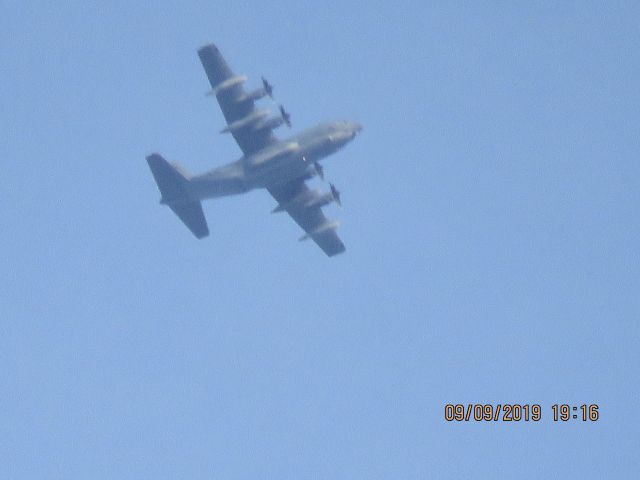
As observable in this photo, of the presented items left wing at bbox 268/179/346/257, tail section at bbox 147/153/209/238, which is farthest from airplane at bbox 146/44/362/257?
left wing at bbox 268/179/346/257

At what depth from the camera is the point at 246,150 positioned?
67.6m

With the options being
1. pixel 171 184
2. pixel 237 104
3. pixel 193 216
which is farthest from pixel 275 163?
pixel 193 216

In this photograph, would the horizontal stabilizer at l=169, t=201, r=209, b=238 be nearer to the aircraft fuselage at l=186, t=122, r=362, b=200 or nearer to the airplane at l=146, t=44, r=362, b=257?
the airplane at l=146, t=44, r=362, b=257

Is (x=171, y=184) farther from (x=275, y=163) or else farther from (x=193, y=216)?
(x=275, y=163)

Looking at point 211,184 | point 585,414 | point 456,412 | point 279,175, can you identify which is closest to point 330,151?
point 279,175

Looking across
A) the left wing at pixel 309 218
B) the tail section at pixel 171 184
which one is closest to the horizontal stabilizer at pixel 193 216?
the tail section at pixel 171 184

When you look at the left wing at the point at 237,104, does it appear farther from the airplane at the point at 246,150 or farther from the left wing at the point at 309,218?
the left wing at the point at 309,218

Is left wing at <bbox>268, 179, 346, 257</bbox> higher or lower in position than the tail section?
lower

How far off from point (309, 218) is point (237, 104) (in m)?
9.72

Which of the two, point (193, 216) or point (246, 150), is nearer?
point (246, 150)

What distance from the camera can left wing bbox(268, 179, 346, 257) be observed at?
71.0 metres

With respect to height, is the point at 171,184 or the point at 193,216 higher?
the point at 171,184

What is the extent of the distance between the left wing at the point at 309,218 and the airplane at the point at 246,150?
2.60m

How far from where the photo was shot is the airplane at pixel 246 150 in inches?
Result: 2591
